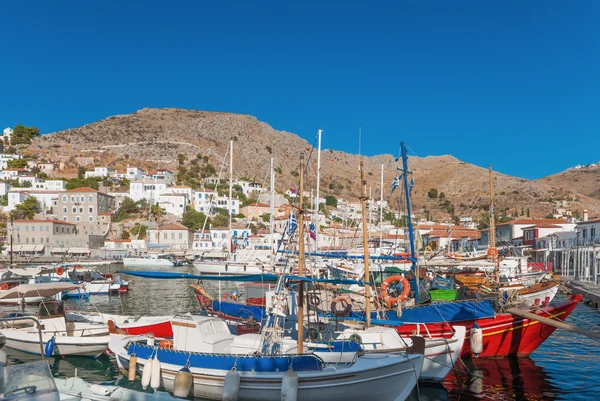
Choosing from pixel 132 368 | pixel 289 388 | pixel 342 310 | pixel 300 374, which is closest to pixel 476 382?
pixel 342 310

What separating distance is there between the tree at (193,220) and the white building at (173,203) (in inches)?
148

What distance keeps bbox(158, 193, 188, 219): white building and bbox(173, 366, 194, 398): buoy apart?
106178 millimetres

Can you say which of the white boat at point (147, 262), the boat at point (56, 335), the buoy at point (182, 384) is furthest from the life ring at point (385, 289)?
the white boat at point (147, 262)

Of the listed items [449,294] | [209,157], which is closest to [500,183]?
[209,157]

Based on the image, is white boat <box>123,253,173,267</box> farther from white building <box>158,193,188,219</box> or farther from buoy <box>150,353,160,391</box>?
buoy <box>150,353,160,391</box>

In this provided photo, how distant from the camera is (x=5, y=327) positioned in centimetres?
2170

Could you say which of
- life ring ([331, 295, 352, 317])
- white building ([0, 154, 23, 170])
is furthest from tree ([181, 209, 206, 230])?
life ring ([331, 295, 352, 317])

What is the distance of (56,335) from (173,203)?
99.9 metres

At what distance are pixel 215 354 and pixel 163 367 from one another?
1.69 metres

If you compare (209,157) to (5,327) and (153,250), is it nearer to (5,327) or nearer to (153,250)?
(153,250)

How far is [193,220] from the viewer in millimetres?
109625

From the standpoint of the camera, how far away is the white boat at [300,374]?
12.6 m

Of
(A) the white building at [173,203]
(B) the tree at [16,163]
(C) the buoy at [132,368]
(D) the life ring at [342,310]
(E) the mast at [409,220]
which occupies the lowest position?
(C) the buoy at [132,368]

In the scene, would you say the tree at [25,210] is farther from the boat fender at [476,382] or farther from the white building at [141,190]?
the boat fender at [476,382]
